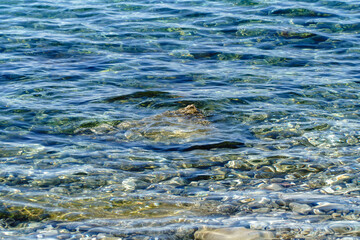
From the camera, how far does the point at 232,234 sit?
432 centimetres

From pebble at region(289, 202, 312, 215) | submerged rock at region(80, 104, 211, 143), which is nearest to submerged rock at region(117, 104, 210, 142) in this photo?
submerged rock at region(80, 104, 211, 143)

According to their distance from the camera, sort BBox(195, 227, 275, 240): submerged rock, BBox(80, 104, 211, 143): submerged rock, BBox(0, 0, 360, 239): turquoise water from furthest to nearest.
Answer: BBox(80, 104, 211, 143): submerged rock < BBox(0, 0, 360, 239): turquoise water < BBox(195, 227, 275, 240): submerged rock

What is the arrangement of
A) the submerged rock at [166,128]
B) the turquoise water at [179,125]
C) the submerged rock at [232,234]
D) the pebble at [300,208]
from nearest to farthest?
the submerged rock at [232,234], the pebble at [300,208], the turquoise water at [179,125], the submerged rock at [166,128]

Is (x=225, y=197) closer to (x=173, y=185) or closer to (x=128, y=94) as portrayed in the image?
(x=173, y=185)

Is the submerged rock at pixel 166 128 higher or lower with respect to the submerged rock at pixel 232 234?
lower

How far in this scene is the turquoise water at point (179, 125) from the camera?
197 inches

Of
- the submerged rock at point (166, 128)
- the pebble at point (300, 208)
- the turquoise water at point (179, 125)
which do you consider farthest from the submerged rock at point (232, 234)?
the submerged rock at point (166, 128)

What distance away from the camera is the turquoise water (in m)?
5.02

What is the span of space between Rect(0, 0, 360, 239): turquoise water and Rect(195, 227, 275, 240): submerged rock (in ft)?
0.31

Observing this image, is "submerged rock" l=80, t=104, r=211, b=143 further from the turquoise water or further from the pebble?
the pebble

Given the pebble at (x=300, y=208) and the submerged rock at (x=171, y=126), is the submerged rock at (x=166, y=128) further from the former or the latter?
the pebble at (x=300, y=208)

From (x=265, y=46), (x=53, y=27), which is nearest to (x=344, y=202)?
(x=265, y=46)

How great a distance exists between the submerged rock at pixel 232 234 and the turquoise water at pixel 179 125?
9cm

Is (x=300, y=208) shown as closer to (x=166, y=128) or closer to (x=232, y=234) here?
(x=232, y=234)
